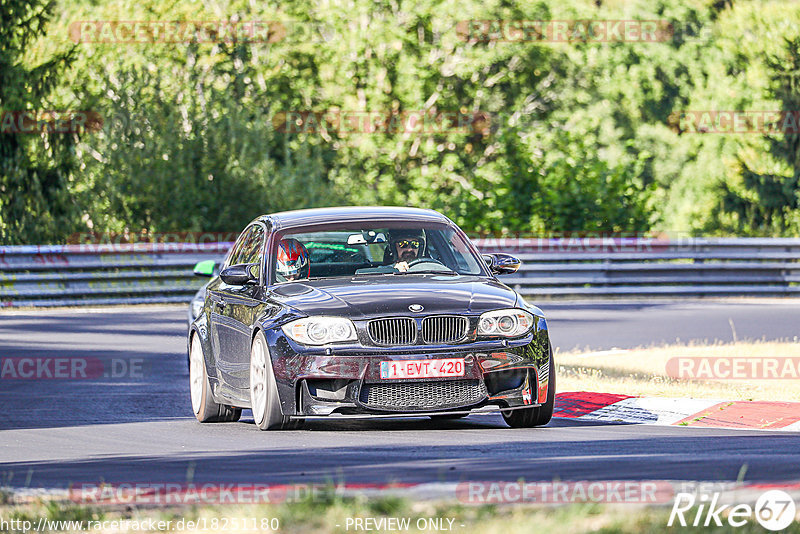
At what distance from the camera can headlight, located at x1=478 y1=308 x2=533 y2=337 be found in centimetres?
971

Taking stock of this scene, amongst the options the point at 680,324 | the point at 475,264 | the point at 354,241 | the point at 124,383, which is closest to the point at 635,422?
the point at 475,264

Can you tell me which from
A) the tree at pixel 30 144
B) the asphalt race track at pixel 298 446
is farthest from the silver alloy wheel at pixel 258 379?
the tree at pixel 30 144

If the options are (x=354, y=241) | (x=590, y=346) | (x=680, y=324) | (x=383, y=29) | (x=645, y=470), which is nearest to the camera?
(x=645, y=470)

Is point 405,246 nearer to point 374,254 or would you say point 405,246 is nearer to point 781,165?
point 374,254

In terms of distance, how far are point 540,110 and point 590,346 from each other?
37726mm

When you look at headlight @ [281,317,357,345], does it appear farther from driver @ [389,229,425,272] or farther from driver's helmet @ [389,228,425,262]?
driver's helmet @ [389,228,425,262]

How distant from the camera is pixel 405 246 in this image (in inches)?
429

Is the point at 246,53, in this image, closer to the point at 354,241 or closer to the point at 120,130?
the point at 120,130

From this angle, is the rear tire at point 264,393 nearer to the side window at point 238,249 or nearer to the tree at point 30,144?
the side window at point 238,249

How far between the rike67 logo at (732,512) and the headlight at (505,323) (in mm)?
3384

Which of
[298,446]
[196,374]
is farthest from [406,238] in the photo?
[298,446]

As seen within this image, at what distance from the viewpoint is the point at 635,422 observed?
35.8 ft

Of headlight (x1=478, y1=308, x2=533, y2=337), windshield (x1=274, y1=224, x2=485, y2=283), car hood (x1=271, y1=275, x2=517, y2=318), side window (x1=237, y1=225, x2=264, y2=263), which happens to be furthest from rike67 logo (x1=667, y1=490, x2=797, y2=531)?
side window (x1=237, y1=225, x2=264, y2=263)

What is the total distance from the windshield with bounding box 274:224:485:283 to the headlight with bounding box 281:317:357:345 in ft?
3.17
